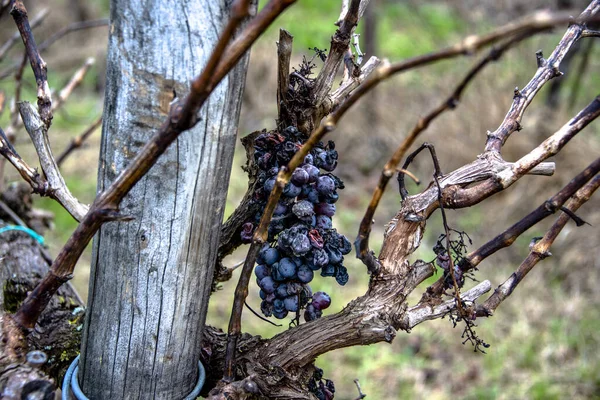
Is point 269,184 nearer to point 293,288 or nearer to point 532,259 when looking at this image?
point 293,288

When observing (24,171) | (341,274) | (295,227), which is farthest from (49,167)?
(341,274)

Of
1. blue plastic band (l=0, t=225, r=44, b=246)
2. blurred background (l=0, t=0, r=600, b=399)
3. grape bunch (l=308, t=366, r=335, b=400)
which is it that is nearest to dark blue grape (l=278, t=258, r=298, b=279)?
grape bunch (l=308, t=366, r=335, b=400)

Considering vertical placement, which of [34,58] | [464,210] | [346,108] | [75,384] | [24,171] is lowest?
[75,384]

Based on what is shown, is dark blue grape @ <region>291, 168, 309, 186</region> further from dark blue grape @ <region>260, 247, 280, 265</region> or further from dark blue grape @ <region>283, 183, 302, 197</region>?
dark blue grape @ <region>260, 247, 280, 265</region>

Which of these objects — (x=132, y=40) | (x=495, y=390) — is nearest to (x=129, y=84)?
(x=132, y=40)

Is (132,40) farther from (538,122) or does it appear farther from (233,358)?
(538,122)

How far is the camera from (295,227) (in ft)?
3.26

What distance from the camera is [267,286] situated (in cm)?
104

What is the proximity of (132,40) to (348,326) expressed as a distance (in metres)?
0.62

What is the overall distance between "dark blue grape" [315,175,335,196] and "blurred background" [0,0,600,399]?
961 mm

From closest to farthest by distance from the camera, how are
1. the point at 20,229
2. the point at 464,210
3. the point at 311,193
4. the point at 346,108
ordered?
the point at 346,108 → the point at 311,193 → the point at 20,229 → the point at 464,210

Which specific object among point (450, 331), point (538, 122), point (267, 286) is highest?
point (538, 122)

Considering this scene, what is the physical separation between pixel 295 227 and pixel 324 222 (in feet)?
0.23

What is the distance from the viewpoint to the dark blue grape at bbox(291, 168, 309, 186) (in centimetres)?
98
